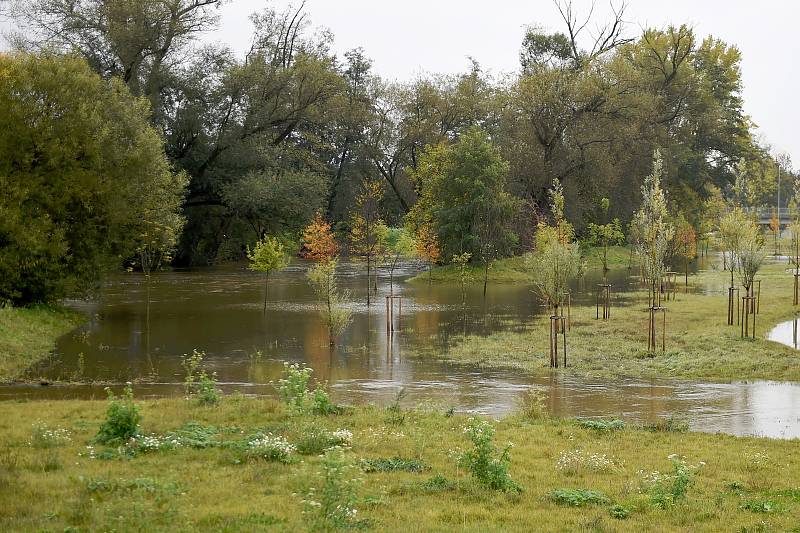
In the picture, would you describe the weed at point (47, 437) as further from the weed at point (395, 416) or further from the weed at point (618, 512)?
the weed at point (618, 512)

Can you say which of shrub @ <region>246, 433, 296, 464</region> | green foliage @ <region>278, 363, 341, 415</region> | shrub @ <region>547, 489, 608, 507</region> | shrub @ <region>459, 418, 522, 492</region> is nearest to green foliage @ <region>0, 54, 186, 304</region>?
green foliage @ <region>278, 363, 341, 415</region>

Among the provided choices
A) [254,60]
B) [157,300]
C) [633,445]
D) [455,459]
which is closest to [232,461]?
[455,459]

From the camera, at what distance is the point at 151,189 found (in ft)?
113

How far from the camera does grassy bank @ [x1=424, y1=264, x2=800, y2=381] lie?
2300 centimetres

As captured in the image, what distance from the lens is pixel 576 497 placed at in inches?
404

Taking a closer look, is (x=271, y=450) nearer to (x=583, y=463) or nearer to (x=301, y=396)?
(x=301, y=396)

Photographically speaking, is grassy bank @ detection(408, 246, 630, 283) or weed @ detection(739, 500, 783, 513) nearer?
weed @ detection(739, 500, 783, 513)

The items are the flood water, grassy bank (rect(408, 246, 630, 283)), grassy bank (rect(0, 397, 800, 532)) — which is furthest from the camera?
grassy bank (rect(408, 246, 630, 283))

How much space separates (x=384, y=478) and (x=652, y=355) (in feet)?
52.4

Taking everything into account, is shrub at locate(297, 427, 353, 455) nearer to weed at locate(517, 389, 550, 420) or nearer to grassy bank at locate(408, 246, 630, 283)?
weed at locate(517, 389, 550, 420)

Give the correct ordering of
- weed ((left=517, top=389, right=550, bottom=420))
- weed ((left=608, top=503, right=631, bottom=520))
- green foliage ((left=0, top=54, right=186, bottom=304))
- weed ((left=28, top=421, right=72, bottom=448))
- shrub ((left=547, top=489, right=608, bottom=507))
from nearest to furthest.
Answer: weed ((left=608, top=503, right=631, bottom=520)), shrub ((left=547, top=489, right=608, bottom=507)), weed ((left=28, top=421, right=72, bottom=448)), weed ((left=517, top=389, right=550, bottom=420)), green foliage ((left=0, top=54, right=186, bottom=304))

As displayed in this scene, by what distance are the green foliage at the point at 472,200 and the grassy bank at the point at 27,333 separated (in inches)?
1065

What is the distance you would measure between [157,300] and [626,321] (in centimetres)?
2304

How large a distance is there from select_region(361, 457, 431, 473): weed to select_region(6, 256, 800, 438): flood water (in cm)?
620
